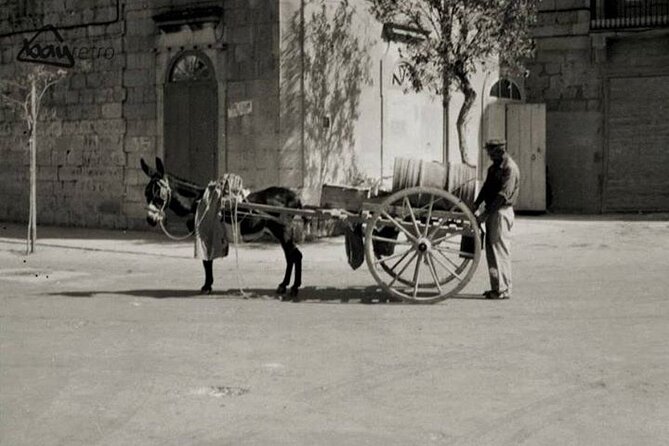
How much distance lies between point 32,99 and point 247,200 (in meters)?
5.96

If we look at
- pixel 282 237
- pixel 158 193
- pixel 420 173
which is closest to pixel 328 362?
pixel 420 173

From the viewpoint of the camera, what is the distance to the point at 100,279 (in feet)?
39.2

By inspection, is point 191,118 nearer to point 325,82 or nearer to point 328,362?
point 325,82

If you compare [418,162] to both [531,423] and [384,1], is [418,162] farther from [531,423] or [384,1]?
[384,1]

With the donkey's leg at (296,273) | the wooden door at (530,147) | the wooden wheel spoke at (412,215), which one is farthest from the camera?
the wooden door at (530,147)

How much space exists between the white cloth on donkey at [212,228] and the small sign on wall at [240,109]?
272 inches

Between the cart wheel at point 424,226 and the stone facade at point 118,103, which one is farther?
the stone facade at point 118,103

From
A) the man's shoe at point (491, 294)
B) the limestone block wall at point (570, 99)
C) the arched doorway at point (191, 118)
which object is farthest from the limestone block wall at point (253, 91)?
the limestone block wall at point (570, 99)

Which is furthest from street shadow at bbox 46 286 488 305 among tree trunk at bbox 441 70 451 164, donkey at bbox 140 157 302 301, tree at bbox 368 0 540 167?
tree trunk at bbox 441 70 451 164

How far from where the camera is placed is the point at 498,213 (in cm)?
1010

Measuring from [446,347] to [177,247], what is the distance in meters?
8.92

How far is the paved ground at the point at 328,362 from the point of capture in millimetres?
5086

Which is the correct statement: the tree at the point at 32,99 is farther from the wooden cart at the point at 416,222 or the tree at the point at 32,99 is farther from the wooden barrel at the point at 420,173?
the wooden barrel at the point at 420,173

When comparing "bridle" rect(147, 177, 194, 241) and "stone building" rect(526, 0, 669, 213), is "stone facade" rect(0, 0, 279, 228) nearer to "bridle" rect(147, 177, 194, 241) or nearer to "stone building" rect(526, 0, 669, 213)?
"bridle" rect(147, 177, 194, 241)
